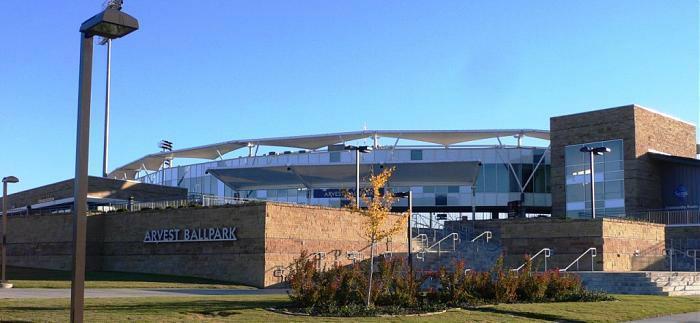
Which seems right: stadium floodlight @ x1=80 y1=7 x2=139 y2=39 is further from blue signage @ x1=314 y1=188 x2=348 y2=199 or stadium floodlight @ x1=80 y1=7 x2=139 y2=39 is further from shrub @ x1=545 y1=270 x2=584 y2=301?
blue signage @ x1=314 y1=188 x2=348 y2=199

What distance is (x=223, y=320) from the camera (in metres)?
14.7

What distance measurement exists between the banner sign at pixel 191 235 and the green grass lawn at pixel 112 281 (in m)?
1.81

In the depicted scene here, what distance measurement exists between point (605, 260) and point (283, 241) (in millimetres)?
13480

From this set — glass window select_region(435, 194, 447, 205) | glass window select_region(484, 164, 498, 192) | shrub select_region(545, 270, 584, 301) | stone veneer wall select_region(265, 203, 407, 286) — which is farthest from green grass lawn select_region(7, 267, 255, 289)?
glass window select_region(484, 164, 498, 192)

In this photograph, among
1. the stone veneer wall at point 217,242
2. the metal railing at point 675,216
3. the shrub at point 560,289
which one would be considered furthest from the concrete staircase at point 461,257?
the metal railing at point 675,216

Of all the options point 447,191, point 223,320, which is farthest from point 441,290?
point 447,191

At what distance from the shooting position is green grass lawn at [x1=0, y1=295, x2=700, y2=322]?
14727mm

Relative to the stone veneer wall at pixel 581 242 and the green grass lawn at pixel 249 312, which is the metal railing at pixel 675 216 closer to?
the stone veneer wall at pixel 581 242

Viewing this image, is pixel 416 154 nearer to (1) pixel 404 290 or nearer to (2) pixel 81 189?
(1) pixel 404 290

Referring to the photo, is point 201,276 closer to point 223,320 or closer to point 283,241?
point 283,241

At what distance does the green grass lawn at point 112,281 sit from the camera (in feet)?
93.2

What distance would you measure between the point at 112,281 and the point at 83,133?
2202cm

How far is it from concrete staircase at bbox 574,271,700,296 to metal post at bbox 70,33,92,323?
20811 mm

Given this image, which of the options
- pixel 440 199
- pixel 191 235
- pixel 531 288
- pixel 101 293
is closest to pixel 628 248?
pixel 531 288
